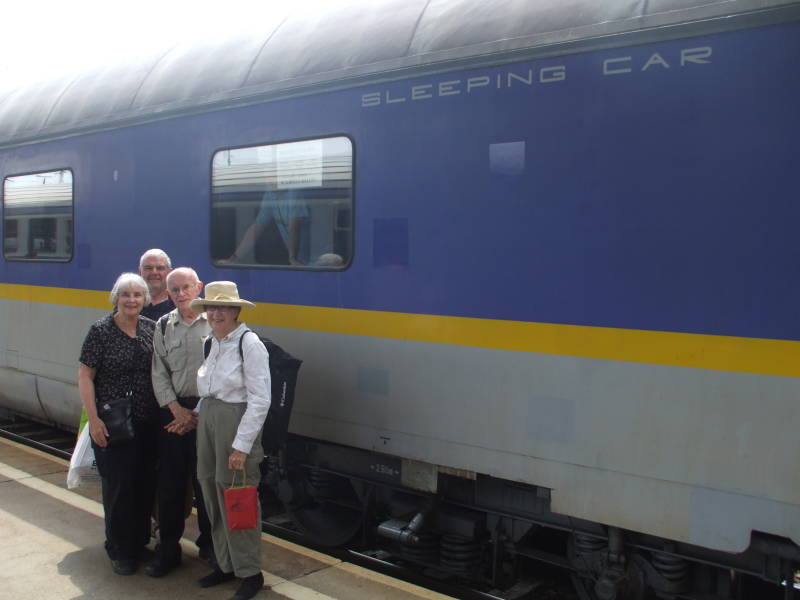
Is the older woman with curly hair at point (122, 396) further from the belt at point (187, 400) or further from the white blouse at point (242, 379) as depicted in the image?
the white blouse at point (242, 379)

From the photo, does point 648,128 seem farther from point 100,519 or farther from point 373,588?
point 100,519

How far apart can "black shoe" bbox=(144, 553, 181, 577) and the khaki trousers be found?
41 cm

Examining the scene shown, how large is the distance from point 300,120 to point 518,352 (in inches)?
77.0

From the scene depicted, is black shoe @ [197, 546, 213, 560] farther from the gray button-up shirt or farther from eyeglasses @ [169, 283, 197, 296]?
eyeglasses @ [169, 283, 197, 296]

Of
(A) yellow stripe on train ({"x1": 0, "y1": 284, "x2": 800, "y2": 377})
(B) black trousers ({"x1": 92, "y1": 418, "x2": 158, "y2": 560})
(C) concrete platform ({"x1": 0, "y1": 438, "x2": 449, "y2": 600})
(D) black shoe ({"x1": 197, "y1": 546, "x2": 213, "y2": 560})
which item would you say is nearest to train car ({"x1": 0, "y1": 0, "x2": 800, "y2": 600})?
(A) yellow stripe on train ({"x1": 0, "y1": 284, "x2": 800, "y2": 377})

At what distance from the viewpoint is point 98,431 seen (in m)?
4.07

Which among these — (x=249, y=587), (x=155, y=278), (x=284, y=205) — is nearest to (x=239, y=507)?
(x=249, y=587)

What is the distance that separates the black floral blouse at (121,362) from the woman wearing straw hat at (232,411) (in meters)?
0.48

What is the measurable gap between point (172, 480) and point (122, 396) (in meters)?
0.54

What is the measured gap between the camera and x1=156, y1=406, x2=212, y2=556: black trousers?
13.9 ft

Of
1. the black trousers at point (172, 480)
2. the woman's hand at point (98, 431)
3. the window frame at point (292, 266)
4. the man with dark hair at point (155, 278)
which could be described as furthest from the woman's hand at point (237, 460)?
the man with dark hair at point (155, 278)

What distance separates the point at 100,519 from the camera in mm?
5004

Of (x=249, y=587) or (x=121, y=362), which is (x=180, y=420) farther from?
(x=249, y=587)

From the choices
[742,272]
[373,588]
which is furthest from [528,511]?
[742,272]
